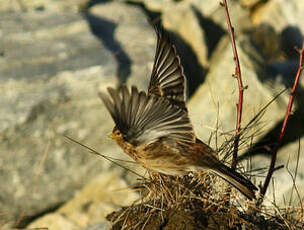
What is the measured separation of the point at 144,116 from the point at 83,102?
245cm

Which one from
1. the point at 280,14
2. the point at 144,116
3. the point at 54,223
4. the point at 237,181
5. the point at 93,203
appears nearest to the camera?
the point at 144,116

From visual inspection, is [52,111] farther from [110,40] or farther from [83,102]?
[110,40]

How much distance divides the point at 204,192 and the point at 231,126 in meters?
2.26

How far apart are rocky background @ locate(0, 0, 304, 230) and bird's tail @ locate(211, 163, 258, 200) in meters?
1.53

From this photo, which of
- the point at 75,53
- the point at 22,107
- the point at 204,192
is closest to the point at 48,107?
the point at 22,107

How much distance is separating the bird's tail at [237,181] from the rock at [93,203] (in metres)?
2.37

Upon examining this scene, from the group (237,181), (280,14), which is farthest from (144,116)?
(280,14)

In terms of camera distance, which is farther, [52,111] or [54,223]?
[54,223]

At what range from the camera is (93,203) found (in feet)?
14.7

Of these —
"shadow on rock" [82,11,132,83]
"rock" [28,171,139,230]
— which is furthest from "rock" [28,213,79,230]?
"shadow on rock" [82,11,132,83]

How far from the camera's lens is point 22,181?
4.27 meters

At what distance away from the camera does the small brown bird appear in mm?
1697

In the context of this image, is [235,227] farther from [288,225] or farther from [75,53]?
[75,53]

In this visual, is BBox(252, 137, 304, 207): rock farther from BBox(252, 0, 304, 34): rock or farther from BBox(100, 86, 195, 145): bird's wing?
BBox(252, 0, 304, 34): rock
